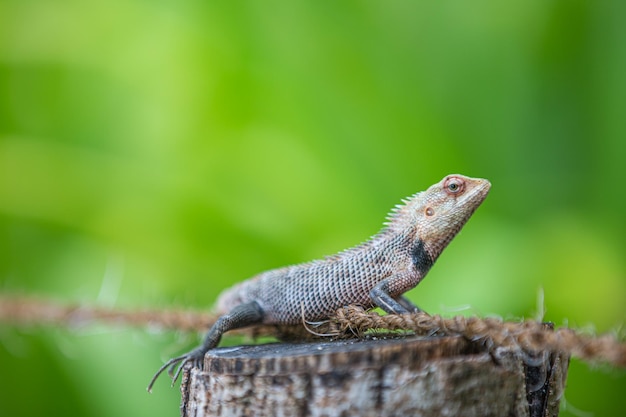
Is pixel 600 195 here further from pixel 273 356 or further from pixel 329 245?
pixel 273 356

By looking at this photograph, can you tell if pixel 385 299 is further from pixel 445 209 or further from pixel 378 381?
pixel 378 381

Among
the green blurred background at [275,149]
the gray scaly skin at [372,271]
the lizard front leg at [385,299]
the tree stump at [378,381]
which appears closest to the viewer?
the tree stump at [378,381]

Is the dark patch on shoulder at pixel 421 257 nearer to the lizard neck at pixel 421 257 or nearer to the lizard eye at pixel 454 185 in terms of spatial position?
the lizard neck at pixel 421 257

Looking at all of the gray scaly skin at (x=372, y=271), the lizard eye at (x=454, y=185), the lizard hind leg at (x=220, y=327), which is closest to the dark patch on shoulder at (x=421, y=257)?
the gray scaly skin at (x=372, y=271)

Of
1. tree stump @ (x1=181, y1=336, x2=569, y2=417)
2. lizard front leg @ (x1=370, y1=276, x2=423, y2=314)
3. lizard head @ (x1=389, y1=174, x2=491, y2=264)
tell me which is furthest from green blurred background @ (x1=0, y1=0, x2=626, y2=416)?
tree stump @ (x1=181, y1=336, x2=569, y2=417)

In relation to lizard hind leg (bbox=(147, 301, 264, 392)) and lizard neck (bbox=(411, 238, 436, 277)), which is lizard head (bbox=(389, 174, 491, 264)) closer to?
lizard neck (bbox=(411, 238, 436, 277))

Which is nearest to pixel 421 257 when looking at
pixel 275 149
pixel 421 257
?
pixel 421 257

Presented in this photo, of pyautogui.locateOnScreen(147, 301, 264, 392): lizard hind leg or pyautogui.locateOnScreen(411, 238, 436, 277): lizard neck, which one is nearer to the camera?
pyautogui.locateOnScreen(147, 301, 264, 392): lizard hind leg
